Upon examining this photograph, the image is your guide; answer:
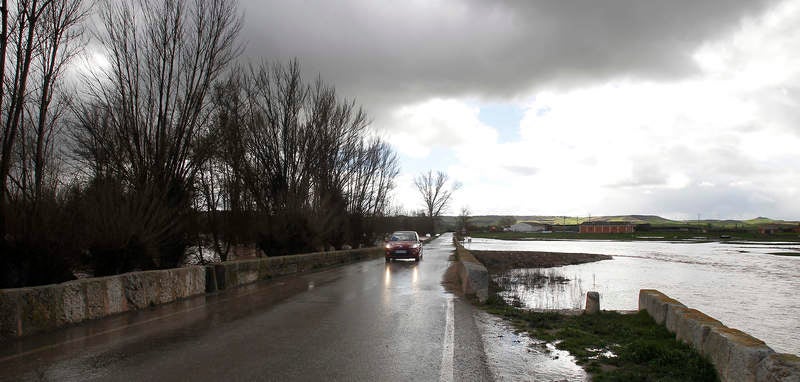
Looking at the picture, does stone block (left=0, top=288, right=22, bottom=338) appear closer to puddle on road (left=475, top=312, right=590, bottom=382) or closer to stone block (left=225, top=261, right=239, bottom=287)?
puddle on road (left=475, top=312, right=590, bottom=382)

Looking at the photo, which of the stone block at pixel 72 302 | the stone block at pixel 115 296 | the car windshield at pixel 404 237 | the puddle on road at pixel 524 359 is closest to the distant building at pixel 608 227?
the car windshield at pixel 404 237

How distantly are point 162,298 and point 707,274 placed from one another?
99.2 ft

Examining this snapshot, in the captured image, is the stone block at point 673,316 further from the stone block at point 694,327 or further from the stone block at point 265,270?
the stone block at point 265,270

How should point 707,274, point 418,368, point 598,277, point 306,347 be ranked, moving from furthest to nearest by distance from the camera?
point 707,274 → point 598,277 → point 306,347 → point 418,368

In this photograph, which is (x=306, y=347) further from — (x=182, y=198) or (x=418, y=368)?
(x=182, y=198)

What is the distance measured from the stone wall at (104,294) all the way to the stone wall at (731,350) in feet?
31.1

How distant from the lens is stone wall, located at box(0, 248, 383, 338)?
799cm

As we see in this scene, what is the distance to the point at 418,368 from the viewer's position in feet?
20.0

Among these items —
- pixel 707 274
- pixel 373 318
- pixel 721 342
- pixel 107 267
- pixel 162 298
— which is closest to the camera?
pixel 721 342

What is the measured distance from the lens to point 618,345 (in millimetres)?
7547

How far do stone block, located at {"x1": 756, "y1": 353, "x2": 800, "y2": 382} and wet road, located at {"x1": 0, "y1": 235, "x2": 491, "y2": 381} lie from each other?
260 centimetres

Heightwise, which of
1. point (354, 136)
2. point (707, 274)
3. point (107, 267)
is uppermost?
point (354, 136)

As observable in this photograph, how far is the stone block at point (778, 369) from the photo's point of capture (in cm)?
405

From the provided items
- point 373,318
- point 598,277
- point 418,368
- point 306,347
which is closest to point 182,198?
point 373,318
